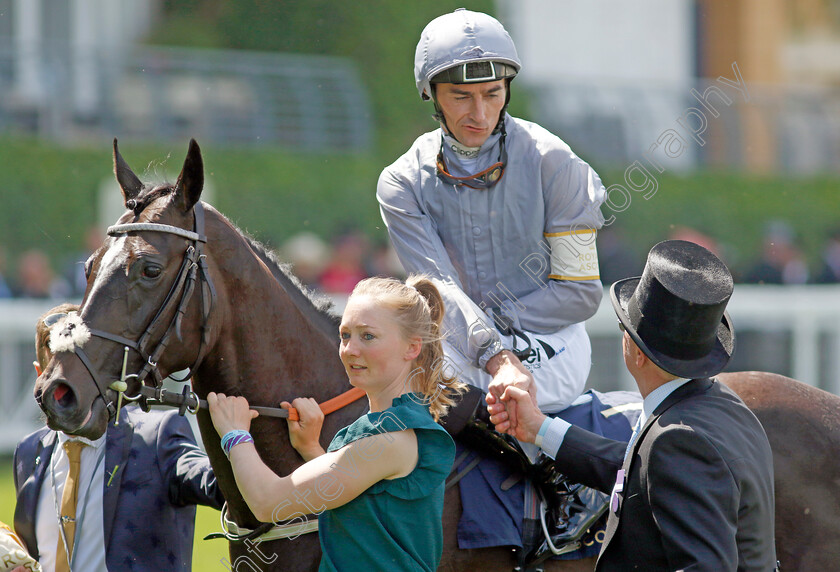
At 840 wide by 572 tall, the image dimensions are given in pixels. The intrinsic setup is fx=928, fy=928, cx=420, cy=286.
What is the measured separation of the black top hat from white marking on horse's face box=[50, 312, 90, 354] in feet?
4.89

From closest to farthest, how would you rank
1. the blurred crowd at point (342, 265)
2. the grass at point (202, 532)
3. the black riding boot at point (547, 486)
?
the black riding boot at point (547, 486) < the grass at point (202, 532) < the blurred crowd at point (342, 265)

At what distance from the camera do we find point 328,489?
Result: 2377 mm

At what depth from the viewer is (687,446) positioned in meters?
2.23

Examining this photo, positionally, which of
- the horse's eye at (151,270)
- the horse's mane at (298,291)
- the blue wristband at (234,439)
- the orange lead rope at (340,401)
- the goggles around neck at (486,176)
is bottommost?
the orange lead rope at (340,401)

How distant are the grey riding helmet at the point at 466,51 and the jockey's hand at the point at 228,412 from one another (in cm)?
130

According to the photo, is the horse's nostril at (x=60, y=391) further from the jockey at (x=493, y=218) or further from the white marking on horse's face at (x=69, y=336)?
the jockey at (x=493, y=218)

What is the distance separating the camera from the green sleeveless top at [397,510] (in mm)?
2385

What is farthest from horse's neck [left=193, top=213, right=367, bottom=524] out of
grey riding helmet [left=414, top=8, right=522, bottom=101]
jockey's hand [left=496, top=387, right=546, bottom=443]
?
grey riding helmet [left=414, top=8, right=522, bottom=101]

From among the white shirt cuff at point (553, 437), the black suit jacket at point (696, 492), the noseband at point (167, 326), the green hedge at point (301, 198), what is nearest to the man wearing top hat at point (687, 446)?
the black suit jacket at point (696, 492)

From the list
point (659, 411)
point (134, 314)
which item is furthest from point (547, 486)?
point (134, 314)

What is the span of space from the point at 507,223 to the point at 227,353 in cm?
113

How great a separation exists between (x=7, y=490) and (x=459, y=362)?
6287 millimetres

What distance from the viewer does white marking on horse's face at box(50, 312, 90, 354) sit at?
2.58 m

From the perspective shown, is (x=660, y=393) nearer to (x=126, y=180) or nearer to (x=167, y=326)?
(x=167, y=326)
